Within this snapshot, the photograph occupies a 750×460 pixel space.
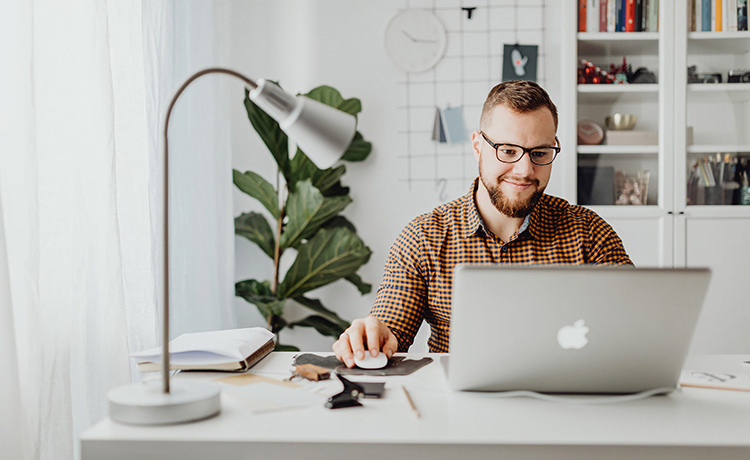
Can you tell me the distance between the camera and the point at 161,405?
89 cm

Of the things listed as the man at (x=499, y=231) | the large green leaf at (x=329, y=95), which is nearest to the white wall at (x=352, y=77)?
the large green leaf at (x=329, y=95)

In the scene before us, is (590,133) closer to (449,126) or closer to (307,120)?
(449,126)

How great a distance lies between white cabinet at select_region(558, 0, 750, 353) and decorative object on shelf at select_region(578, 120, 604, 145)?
29 mm

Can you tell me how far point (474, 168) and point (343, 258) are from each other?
0.82 m

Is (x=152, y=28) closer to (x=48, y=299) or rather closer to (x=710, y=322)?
(x=48, y=299)

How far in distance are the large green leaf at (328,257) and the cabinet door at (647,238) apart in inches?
44.5

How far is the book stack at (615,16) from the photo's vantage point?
2883 millimetres

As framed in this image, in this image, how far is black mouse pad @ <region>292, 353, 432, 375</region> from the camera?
121 centimetres

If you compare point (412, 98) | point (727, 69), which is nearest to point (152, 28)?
point (412, 98)

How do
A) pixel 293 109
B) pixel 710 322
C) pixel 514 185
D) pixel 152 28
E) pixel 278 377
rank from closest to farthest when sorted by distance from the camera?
pixel 293 109 < pixel 278 377 < pixel 514 185 < pixel 152 28 < pixel 710 322

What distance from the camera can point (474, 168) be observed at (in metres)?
3.11

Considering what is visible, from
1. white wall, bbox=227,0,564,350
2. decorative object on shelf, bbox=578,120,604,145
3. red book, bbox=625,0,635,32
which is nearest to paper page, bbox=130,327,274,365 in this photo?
white wall, bbox=227,0,564,350

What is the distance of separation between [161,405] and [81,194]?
0.85 m

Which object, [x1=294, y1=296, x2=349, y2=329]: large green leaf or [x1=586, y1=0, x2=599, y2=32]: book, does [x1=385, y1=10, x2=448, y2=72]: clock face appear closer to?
[x1=586, y1=0, x2=599, y2=32]: book
